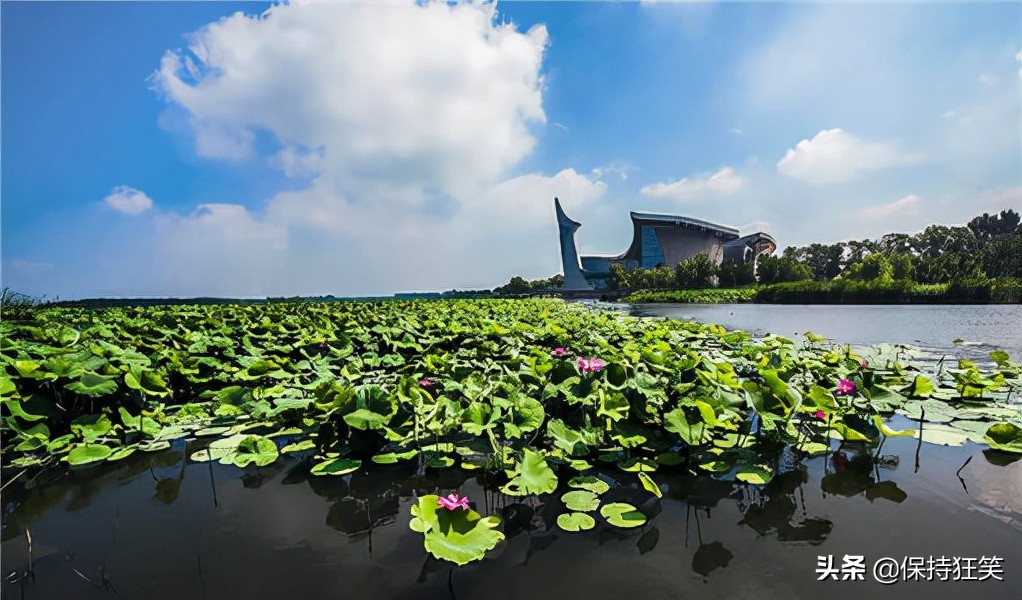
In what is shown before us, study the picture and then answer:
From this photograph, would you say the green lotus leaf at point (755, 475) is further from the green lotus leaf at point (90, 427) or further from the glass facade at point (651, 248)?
the glass facade at point (651, 248)

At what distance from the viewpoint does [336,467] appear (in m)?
2.11

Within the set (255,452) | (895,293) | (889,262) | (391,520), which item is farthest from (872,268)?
(255,452)

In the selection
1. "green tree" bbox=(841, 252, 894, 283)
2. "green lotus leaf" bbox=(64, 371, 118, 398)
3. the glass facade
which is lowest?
"green lotus leaf" bbox=(64, 371, 118, 398)

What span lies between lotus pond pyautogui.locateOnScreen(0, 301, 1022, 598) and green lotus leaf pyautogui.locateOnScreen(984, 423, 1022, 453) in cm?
1

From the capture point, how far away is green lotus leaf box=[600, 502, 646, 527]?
1626mm

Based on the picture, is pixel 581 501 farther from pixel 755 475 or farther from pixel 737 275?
pixel 737 275

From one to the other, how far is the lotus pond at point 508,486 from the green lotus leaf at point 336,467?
15 millimetres

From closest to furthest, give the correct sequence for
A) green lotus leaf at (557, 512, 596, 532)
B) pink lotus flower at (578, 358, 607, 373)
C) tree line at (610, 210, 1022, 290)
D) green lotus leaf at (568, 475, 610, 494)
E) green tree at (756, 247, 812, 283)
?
1. green lotus leaf at (557, 512, 596, 532)
2. green lotus leaf at (568, 475, 610, 494)
3. pink lotus flower at (578, 358, 607, 373)
4. tree line at (610, 210, 1022, 290)
5. green tree at (756, 247, 812, 283)

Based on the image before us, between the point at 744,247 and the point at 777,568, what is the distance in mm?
75555

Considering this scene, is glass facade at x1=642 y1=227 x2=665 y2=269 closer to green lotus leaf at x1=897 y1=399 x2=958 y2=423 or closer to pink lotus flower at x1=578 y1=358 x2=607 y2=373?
green lotus leaf at x1=897 y1=399 x2=958 y2=423

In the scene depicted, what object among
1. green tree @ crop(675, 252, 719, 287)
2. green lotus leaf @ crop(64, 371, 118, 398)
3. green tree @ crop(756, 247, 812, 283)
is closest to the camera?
green lotus leaf @ crop(64, 371, 118, 398)

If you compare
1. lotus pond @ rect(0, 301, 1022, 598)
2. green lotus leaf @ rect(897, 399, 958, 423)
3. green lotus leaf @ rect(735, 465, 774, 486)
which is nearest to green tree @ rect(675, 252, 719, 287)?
lotus pond @ rect(0, 301, 1022, 598)

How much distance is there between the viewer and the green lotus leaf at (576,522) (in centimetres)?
158
